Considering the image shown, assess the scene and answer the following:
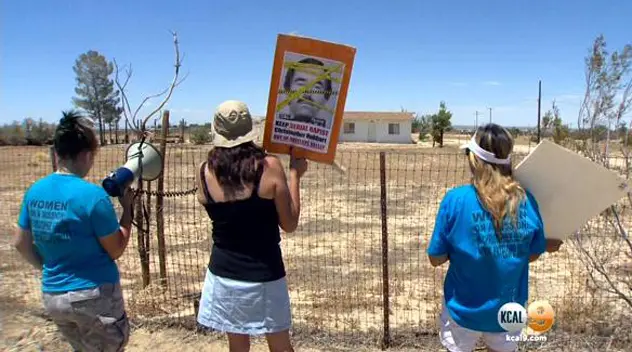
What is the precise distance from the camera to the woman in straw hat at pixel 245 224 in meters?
2.25

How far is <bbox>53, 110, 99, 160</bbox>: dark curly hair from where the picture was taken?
2.22 m

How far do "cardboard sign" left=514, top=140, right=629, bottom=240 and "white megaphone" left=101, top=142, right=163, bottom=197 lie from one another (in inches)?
73.3

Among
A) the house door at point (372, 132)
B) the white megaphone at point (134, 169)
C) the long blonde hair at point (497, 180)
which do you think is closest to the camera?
the long blonde hair at point (497, 180)

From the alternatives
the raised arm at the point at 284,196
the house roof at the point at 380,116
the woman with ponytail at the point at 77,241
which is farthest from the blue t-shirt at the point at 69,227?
the house roof at the point at 380,116

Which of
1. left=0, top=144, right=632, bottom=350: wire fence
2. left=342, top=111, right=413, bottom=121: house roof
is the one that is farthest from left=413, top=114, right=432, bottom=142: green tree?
left=0, top=144, right=632, bottom=350: wire fence

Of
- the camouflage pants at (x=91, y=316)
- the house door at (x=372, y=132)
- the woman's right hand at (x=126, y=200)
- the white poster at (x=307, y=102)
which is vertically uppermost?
the house door at (x=372, y=132)

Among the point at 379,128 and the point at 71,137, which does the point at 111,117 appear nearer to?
the point at 379,128

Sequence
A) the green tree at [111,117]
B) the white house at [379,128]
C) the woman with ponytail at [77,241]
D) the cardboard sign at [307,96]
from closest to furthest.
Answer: the woman with ponytail at [77,241], the cardboard sign at [307,96], the green tree at [111,117], the white house at [379,128]

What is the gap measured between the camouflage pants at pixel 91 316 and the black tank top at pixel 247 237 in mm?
536

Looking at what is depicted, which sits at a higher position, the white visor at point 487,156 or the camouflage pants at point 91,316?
the white visor at point 487,156

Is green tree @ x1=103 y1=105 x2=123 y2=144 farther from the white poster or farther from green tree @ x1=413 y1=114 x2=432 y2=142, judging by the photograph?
the white poster

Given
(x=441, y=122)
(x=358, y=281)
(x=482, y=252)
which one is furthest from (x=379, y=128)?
(x=482, y=252)

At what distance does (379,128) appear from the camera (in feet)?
161

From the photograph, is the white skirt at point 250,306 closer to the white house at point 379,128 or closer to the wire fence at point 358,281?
the wire fence at point 358,281
